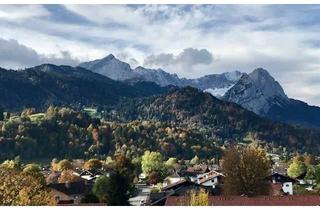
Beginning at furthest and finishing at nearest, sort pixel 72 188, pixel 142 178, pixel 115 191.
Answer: pixel 142 178 → pixel 72 188 → pixel 115 191

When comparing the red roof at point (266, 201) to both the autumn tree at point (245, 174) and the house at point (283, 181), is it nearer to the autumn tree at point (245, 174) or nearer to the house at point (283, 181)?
the autumn tree at point (245, 174)

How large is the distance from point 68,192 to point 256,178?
25.8 metres

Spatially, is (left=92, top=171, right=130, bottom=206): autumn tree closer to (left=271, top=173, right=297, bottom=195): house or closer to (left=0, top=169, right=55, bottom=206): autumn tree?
(left=0, top=169, right=55, bottom=206): autumn tree

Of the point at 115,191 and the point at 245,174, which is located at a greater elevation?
the point at 245,174

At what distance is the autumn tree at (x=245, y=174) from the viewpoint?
228 ft

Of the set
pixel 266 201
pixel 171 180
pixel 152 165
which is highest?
pixel 152 165

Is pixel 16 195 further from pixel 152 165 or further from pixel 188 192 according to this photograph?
pixel 152 165

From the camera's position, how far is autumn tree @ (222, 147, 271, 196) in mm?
69438

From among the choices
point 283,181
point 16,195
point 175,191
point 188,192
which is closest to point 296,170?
point 283,181

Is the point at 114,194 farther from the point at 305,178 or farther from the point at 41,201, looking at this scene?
the point at 305,178

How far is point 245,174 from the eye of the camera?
71812mm

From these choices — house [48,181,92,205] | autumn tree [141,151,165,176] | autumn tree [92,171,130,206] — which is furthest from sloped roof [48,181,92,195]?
autumn tree [141,151,165,176]

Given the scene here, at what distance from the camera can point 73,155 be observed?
194m

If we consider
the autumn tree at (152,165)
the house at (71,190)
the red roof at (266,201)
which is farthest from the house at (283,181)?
the red roof at (266,201)
